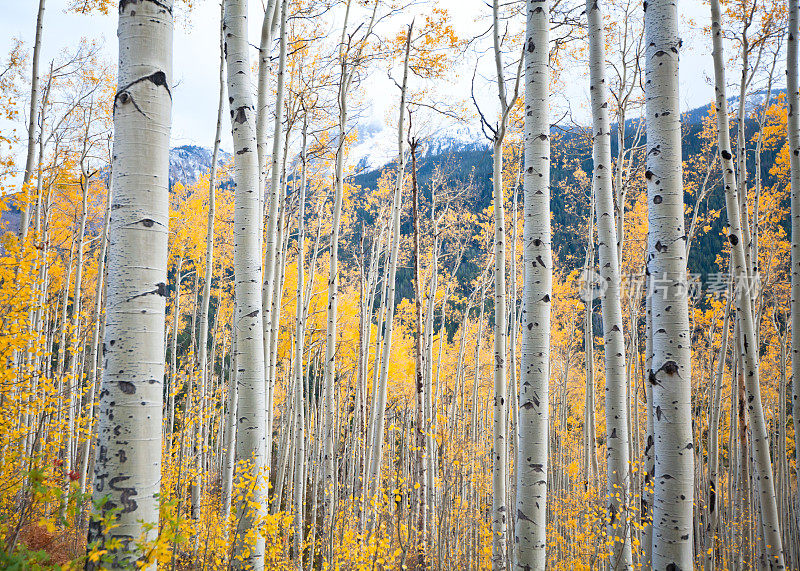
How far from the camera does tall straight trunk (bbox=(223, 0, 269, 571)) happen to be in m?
2.68

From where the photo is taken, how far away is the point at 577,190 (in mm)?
8305

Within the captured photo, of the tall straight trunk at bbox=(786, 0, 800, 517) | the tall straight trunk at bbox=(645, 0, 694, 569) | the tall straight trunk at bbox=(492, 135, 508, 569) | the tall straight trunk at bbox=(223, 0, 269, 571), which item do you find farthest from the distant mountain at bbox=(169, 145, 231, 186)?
the tall straight trunk at bbox=(786, 0, 800, 517)

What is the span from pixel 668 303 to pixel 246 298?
7.77ft

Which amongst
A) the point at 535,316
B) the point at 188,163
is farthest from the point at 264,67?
the point at 188,163

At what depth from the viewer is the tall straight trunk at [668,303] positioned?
5.91ft

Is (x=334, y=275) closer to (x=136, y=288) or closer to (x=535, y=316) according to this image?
(x=535, y=316)

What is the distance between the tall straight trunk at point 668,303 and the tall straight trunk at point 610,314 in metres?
1.55

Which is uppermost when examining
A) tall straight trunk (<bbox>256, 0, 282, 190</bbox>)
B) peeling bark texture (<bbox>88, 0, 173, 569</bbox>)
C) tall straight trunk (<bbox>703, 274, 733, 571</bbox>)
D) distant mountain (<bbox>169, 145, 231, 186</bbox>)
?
distant mountain (<bbox>169, 145, 231, 186</bbox>)

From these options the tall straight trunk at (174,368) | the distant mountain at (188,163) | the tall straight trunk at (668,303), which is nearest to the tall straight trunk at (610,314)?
the tall straight trunk at (668,303)

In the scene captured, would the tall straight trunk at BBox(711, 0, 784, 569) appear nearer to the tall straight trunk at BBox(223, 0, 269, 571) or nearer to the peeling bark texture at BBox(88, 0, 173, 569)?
the tall straight trunk at BBox(223, 0, 269, 571)

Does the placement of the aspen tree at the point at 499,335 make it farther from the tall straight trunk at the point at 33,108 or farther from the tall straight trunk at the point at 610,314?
the tall straight trunk at the point at 33,108

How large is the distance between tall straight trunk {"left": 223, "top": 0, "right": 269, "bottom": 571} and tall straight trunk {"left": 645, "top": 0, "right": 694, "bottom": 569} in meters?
2.22

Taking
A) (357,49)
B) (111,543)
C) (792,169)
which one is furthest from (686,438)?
(357,49)

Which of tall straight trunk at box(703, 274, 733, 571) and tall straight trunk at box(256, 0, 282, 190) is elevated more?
tall straight trunk at box(256, 0, 282, 190)
